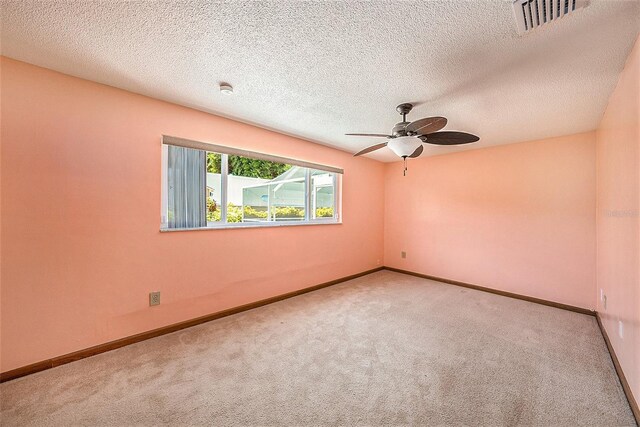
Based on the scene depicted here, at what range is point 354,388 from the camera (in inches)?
67.5

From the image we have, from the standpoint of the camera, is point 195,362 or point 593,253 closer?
point 195,362

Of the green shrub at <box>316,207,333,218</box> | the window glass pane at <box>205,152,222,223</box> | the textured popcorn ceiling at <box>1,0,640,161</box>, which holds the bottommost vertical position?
the green shrub at <box>316,207,333,218</box>

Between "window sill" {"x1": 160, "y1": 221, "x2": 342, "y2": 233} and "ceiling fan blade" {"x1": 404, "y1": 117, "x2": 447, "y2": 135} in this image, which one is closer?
"ceiling fan blade" {"x1": 404, "y1": 117, "x2": 447, "y2": 135}

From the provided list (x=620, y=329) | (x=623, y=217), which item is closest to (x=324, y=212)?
(x=623, y=217)

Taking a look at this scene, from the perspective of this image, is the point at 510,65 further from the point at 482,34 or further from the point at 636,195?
the point at 636,195

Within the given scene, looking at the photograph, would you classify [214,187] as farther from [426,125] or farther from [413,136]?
[426,125]

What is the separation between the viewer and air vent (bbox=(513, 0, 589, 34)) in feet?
3.97

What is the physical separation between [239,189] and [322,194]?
4.88 feet

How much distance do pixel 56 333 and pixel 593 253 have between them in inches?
215

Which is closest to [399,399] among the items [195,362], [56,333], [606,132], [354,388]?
[354,388]

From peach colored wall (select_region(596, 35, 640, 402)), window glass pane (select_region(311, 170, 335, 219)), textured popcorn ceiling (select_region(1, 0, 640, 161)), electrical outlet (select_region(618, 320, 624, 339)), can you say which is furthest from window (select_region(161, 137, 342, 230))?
electrical outlet (select_region(618, 320, 624, 339))

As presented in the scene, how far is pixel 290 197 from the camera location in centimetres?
373

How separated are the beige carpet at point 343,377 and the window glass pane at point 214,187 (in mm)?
1175

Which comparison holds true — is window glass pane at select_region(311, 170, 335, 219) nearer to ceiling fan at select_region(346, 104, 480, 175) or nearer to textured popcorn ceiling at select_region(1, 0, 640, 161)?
textured popcorn ceiling at select_region(1, 0, 640, 161)
